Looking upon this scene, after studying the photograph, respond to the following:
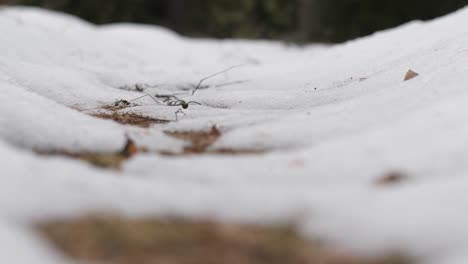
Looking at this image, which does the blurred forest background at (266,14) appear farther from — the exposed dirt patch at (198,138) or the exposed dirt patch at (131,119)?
the exposed dirt patch at (198,138)

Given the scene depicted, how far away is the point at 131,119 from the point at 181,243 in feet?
4.51

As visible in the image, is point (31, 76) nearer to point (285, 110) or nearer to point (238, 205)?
point (285, 110)

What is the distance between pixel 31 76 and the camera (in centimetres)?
274

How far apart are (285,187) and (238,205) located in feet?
0.57

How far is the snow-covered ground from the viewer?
1179mm

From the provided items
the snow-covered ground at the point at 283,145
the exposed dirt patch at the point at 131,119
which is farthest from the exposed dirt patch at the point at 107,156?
the exposed dirt patch at the point at 131,119

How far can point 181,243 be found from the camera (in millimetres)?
1157

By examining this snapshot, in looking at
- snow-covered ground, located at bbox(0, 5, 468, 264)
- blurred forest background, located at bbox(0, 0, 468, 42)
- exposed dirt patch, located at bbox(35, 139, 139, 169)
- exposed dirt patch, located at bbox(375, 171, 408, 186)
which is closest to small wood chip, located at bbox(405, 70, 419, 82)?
snow-covered ground, located at bbox(0, 5, 468, 264)

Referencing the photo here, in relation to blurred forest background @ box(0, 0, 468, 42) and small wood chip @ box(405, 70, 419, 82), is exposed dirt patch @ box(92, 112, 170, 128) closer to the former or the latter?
small wood chip @ box(405, 70, 419, 82)

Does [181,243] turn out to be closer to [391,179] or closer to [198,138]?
[391,179]

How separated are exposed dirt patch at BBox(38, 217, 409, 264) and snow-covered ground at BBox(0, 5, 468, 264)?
0.04 m

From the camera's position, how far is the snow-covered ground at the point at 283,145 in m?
1.18

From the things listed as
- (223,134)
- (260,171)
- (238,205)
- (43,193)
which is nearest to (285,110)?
(223,134)

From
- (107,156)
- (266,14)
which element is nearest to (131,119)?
(107,156)
